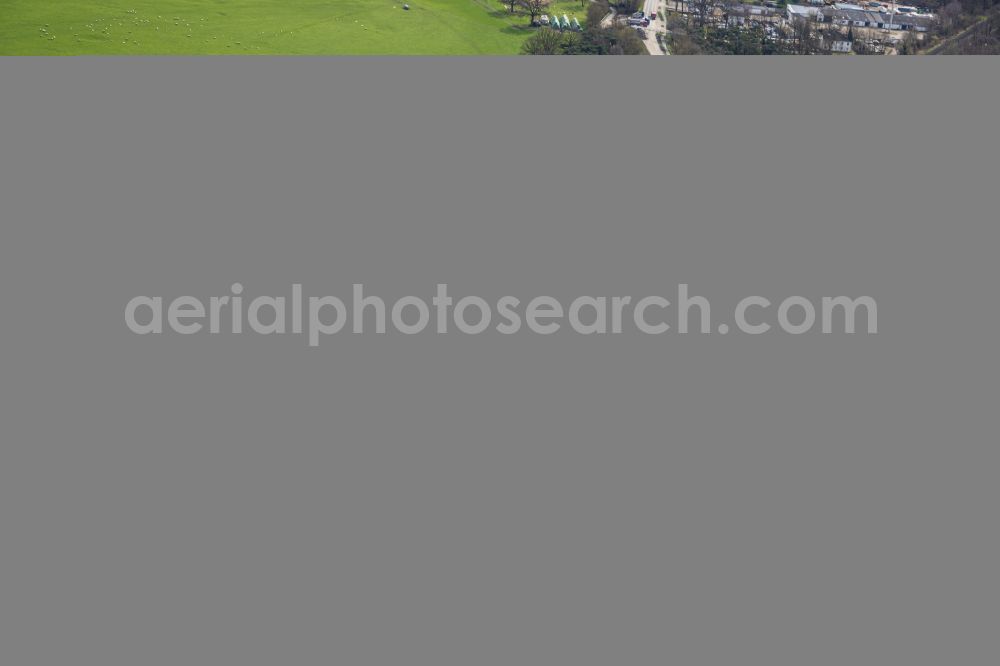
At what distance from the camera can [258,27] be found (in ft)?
51.2

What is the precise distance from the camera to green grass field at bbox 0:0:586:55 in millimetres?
14633

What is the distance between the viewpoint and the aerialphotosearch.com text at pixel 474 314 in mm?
11633

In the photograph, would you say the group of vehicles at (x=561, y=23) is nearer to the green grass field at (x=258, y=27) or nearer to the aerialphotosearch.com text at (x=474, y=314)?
the green grass field at (x=258, y=27)

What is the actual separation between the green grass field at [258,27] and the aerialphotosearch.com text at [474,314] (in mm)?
6440

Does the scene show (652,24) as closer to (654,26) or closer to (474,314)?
(654,26)

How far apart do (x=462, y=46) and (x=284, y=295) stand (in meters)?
7.60

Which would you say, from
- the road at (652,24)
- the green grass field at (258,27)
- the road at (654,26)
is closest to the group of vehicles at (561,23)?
the green grass field at (258,27)

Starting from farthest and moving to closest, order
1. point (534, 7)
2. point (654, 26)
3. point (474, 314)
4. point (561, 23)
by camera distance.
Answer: point (534, 7)
point (561, 23)
point (654, 26)
point (474, 314)

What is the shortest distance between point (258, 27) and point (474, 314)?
31.8ft

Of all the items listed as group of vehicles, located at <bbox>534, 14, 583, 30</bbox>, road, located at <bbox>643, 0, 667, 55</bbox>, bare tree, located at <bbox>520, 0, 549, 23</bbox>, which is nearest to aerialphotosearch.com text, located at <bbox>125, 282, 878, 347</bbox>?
road, located at <bbox>643, 0, 667, 55</bbox>

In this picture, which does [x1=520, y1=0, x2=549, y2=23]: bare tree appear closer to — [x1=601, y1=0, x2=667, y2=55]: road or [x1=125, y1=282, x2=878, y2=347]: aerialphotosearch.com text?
[x1=601, y1=0, x2=667, y2=55]: road

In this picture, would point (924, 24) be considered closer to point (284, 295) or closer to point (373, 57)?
point (373, 57)

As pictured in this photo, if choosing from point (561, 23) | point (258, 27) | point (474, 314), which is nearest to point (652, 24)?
point (561, 23)

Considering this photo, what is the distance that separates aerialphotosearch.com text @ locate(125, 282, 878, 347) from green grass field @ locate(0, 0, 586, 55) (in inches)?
254
